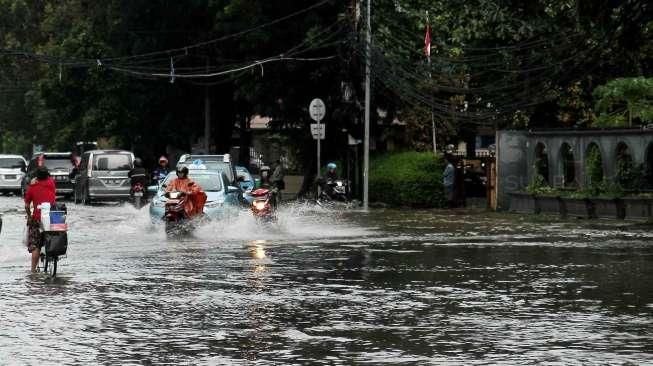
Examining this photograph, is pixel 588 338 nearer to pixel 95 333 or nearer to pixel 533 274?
pixel 95 333

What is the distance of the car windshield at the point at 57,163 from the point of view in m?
54.9

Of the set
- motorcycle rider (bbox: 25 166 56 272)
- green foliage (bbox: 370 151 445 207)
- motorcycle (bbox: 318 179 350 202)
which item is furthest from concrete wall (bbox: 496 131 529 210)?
motorcycle rider (bbox: 25 166 56 272)

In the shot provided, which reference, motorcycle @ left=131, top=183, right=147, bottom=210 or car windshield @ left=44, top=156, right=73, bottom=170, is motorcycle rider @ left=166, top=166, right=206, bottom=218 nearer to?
motorcycle @ left=131, top=183, right=147, bottom=210

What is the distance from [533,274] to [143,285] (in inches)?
214

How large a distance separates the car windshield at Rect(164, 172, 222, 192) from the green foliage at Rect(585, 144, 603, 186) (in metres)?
12.0

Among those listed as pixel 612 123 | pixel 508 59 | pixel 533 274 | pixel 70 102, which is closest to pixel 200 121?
pixel 70 102

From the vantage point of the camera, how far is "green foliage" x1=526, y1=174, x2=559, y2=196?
3909 cm

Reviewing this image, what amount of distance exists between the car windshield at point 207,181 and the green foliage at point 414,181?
1397 cm

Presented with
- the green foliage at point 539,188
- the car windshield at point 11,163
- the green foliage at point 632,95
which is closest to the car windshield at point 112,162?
Result: the car windshield at point 11,163

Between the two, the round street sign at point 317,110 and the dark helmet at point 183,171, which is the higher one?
the round street sign at point 317,110

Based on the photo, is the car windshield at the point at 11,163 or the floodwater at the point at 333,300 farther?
the car windshield at the point at 11,163

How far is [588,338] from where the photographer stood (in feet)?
39.8

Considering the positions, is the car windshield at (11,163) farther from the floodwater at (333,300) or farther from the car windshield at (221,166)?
the floodwater at (333,300)

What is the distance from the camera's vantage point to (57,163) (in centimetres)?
5525
